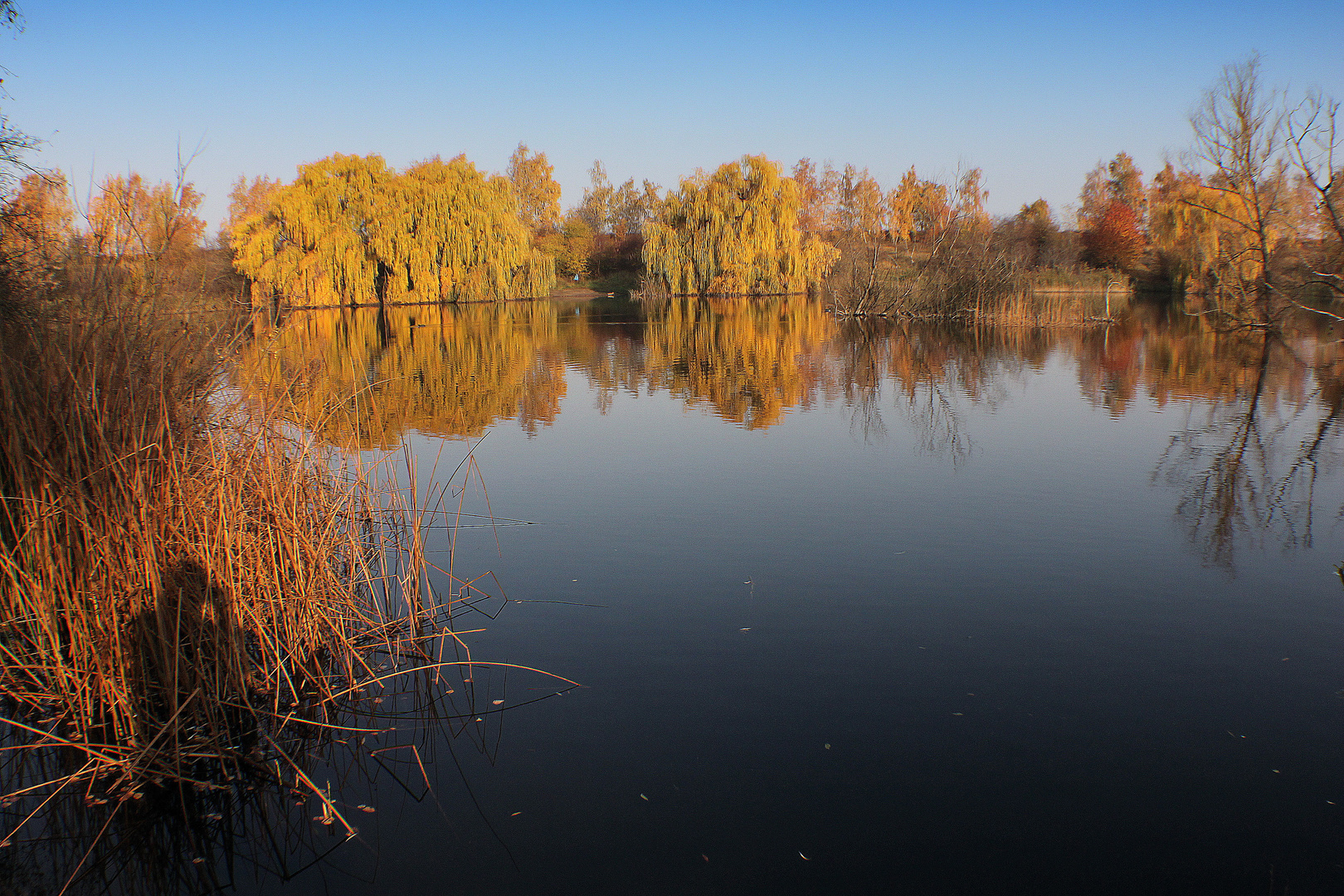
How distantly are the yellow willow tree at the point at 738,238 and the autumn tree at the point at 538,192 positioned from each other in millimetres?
21631

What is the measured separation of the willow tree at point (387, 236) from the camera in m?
34.9

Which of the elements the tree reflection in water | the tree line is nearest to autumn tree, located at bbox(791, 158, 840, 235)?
the tree line

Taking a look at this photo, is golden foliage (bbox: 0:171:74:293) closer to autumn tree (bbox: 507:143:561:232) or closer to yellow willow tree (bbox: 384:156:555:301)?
yellow willow tree (bbox: 384:156:555:301)

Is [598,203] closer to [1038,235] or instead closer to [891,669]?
[1038,235]

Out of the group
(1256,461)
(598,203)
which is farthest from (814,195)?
(1256,461)

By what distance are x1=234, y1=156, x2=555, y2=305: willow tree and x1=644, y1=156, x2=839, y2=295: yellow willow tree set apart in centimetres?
705

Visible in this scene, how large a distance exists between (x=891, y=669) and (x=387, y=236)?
36856 mm

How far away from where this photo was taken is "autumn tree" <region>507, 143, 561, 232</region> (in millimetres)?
63406

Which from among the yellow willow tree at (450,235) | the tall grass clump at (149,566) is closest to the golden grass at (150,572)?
the tall grass clump at (149,566)

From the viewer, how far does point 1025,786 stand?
3.41m

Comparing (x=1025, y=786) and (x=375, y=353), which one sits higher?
(x=375, y=353)

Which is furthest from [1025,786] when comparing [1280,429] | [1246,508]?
[1280,429]

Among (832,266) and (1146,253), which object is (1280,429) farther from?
(1146,253)

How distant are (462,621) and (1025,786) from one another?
3059 millimetres
